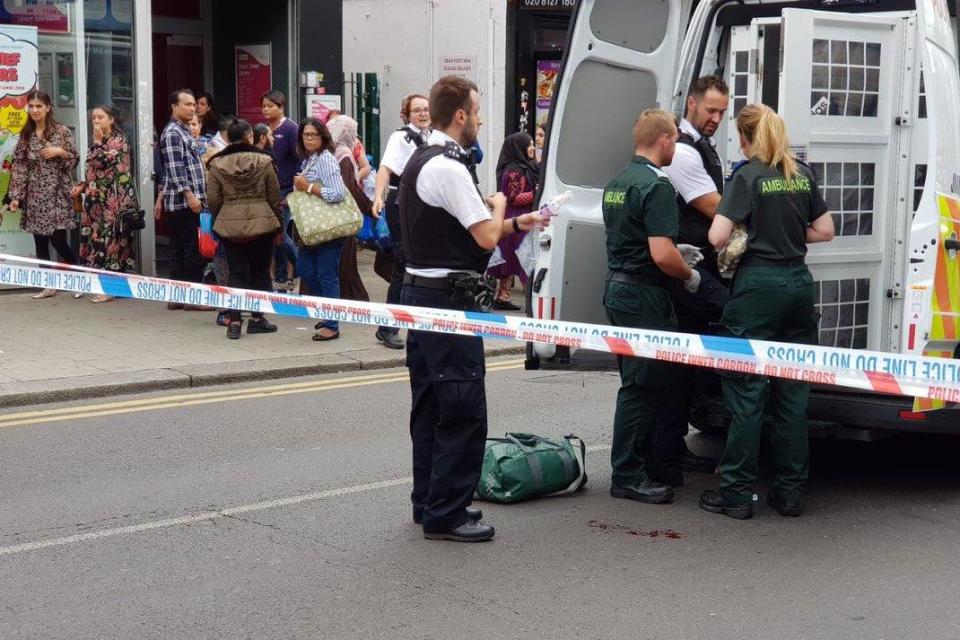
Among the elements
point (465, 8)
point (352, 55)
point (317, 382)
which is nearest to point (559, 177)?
point (317, 382)

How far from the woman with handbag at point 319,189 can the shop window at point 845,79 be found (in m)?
5.27

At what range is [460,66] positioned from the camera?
60.4 ft

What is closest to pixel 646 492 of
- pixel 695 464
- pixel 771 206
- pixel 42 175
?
pixel 695 464

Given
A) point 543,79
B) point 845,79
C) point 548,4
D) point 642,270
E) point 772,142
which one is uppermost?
point 548,4

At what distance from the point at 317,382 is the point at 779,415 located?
4.42 metres

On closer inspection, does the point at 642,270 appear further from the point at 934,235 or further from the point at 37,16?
the point at 37,16

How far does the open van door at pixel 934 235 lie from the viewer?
6734 millimetres

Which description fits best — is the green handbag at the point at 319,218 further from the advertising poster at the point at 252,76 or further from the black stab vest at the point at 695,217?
the advertising poster at the point at 252,76

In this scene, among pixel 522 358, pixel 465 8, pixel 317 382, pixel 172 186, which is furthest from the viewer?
pixel 465 8

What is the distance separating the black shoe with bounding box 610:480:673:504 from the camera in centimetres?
679

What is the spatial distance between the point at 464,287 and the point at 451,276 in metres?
0.09

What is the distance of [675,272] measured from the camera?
21.2 feet

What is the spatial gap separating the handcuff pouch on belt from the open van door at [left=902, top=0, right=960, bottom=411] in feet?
7.20

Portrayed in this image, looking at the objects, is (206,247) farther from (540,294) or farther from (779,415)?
(779,415)
